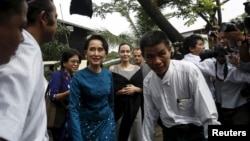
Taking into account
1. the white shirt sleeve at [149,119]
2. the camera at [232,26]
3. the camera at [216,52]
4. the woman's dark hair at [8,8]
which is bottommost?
the white shirt sleeve at [149,119]

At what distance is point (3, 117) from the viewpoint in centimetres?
102

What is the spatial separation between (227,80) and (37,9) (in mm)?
2568

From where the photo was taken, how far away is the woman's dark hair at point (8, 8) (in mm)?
1029

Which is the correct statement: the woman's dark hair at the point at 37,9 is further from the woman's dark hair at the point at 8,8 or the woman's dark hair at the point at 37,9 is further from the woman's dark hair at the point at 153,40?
the woman's dark hair at the point at 153,40

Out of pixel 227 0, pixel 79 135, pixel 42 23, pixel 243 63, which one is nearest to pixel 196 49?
pixel 243 63

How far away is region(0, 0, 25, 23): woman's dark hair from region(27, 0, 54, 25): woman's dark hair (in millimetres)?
522

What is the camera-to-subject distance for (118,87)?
13.9 ft

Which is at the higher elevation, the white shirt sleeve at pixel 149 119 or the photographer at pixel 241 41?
the photographer at pixel 241 41

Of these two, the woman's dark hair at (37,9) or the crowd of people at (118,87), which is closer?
the crowd of people at (118,87)

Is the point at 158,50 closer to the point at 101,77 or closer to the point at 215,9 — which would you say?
the point at 101,77

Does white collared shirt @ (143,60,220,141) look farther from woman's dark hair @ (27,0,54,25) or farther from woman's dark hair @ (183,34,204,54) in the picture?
woman's dark hair @ (183,34,204,54)

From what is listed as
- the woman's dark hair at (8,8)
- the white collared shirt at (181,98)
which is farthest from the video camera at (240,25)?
the woman's dark hair at (8,8)

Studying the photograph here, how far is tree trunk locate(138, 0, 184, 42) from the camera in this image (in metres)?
6.25

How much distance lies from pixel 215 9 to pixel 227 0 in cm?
64
